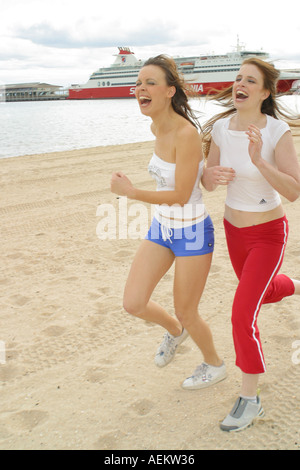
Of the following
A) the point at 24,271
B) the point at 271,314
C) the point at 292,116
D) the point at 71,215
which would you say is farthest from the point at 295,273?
the point at 71,215

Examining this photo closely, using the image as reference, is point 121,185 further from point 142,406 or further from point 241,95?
point 142,406

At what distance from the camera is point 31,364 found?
314 cm

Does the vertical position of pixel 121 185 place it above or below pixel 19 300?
above

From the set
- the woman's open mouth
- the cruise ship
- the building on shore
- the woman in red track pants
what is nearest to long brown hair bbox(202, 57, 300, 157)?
the woman in red track pants

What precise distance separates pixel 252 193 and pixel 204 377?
1.18m

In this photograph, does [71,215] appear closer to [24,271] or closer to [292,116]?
[24,271]

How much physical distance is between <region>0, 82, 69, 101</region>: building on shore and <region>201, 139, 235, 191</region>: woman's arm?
119248mm

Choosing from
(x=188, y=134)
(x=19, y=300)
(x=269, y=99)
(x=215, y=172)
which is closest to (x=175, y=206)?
(x=215, y=172)

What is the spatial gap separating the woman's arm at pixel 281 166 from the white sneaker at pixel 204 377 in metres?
1.19

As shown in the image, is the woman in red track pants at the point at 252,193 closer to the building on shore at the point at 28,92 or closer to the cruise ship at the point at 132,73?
the cruise ship at the point at 132,73

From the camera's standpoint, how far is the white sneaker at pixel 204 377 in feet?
9.39

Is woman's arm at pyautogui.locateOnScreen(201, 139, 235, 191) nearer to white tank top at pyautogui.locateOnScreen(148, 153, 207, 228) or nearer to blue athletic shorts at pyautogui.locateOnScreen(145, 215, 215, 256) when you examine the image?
white tank top at pyautogui.locateOnScreen(148, 153, 207, 228)

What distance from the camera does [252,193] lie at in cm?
254

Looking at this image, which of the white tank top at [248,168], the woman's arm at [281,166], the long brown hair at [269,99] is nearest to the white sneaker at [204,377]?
the white tank top at [248,168]
